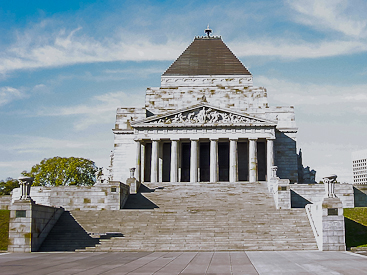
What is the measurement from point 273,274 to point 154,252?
39.8ft

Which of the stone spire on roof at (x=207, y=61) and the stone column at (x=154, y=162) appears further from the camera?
the stone spire on roof at (x=207, y=61)

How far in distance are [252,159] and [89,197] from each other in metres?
23.4

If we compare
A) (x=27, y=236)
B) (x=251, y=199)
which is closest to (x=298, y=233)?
(x=251, y=199)

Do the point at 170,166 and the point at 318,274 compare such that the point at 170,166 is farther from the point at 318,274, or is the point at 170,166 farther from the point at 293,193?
the point at 318,274

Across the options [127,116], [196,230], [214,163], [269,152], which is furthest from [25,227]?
[127,116]

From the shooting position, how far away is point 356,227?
109 ft

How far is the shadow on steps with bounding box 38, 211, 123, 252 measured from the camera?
29438mm

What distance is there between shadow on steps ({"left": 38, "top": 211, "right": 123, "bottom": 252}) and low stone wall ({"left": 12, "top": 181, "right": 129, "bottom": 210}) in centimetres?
735

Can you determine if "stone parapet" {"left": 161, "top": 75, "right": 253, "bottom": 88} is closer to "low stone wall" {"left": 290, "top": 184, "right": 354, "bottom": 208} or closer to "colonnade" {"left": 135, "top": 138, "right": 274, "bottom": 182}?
"colonnade" {"left": 135, "top": 138, "right": 274, "bottom": 182}

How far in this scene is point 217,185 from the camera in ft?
164

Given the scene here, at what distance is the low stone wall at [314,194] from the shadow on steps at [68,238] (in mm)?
20730

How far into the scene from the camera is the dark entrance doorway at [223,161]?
2537 inches

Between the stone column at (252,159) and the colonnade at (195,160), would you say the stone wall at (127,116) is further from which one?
the stone column at (252,159)

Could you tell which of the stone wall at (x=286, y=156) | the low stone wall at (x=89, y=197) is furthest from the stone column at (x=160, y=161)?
the stone wall at (x=286, y=156)
